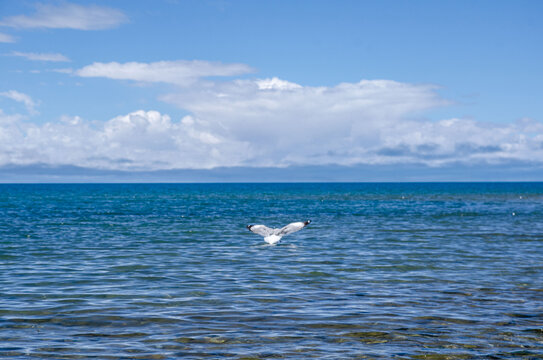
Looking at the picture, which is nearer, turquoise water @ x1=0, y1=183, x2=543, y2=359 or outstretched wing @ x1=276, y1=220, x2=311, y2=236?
turquoise water @ x1=0, y1=183, x2=543, y2=359

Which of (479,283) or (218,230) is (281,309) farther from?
(218,230)

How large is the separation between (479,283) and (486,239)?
17.4m

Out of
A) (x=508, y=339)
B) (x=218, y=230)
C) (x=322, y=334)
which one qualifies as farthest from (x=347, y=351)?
(x=218, y=230)

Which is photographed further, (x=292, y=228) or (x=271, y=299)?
(x=292, y=228)

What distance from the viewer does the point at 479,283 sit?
20.8 m

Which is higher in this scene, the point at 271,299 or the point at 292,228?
the point at 292,228

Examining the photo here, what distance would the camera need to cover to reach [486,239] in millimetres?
37000

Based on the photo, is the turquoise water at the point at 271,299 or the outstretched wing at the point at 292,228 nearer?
the turquoise water at the point at 271,299

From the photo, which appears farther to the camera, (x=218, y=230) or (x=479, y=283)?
(x=218, y=230)

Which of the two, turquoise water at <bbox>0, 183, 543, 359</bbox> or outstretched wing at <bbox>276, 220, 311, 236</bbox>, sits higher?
outstretched wing at <bbox>276, 220, 311, 236</bbox>

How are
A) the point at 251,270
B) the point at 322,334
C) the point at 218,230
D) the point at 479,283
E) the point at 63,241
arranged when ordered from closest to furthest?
the point at 322,334, the point at 479,283, the point at 251,270, the point at 63,241, the point at 218,230

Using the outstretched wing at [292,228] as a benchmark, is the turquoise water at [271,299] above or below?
below

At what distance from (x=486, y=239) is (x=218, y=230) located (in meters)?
19.3

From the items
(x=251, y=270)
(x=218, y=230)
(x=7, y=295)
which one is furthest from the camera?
(x=218, y=230)
